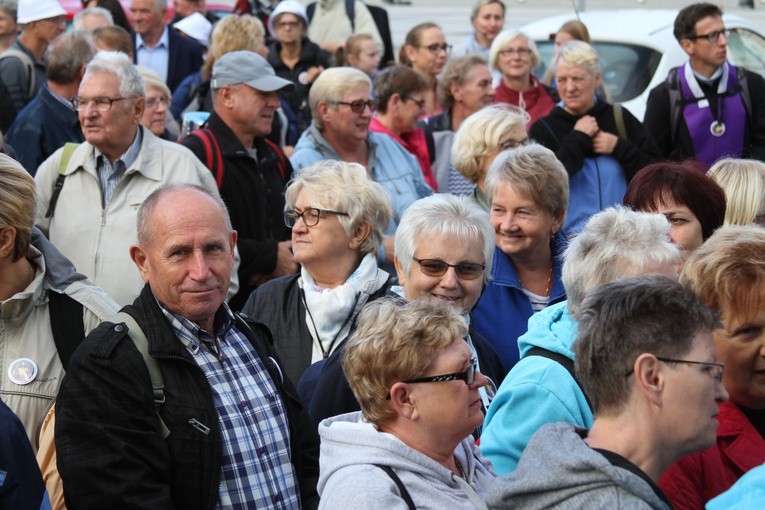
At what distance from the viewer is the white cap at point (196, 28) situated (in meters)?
12.4

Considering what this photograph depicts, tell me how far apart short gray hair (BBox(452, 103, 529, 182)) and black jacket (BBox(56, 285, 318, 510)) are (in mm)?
3205

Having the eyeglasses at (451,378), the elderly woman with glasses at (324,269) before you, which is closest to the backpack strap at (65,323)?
the elderly woman with glasses at (324,269)

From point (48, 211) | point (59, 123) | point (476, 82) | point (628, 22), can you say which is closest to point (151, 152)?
point (48, 211)

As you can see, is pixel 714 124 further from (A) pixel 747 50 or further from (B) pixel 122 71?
(B) pixel 122 71

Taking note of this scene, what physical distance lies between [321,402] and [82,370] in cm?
87

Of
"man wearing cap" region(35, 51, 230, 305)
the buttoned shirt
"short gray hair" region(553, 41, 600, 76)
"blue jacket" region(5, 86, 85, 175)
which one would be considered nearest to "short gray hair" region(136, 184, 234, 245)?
"man wearing cap" region(35, 51, 230, 305)

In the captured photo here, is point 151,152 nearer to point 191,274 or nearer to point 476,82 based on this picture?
point 191,274

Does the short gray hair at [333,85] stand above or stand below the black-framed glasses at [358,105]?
above

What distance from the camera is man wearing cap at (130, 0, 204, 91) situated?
11.1 metres

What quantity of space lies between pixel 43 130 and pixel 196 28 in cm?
512

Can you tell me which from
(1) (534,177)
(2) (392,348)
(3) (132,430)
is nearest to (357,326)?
(2) (392,348)

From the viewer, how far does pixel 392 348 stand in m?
3.39

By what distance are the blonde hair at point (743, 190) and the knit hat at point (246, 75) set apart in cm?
280

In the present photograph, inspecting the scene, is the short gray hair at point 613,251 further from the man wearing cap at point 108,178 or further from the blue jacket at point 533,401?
the man wearing cap at point 108,178
